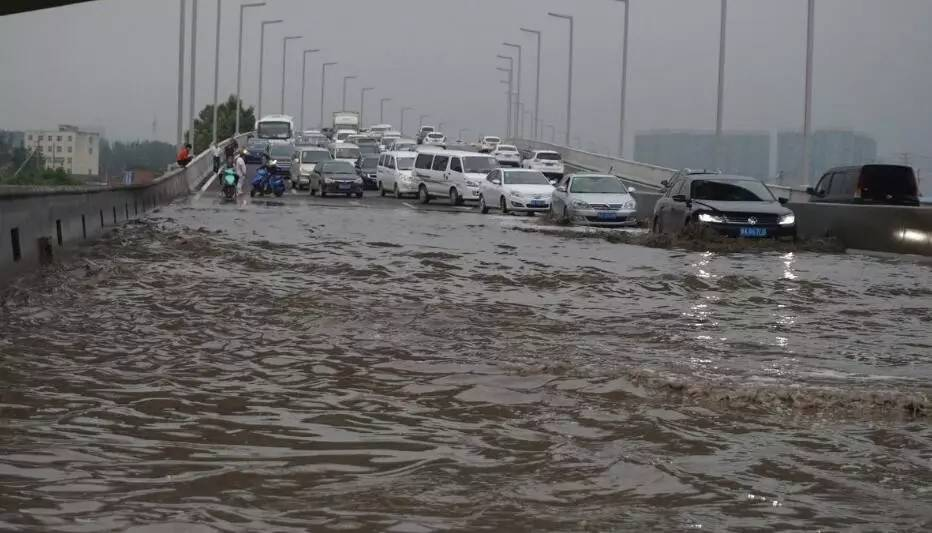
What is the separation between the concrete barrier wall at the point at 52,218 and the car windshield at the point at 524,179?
1343 centimetres

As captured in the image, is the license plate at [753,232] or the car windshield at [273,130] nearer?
the license plate at [753,232]

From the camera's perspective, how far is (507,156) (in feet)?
271

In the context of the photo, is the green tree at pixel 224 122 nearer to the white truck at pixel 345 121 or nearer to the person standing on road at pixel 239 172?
the white truck at pixel 345 121

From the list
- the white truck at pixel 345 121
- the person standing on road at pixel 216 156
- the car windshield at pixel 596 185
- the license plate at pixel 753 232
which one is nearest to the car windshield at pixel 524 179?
the car windshield at pixel 596 185

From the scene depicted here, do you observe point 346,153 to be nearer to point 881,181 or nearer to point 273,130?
point 273,130

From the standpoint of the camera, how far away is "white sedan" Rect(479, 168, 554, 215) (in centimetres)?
4006

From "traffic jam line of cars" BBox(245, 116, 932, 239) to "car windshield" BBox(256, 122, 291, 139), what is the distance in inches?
445

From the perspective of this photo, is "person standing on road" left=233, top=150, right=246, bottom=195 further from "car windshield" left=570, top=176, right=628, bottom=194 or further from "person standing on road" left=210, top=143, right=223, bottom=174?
"person standing on road" left=210, top=143, right=223, bottom=174

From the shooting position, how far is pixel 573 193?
3481 centimetres

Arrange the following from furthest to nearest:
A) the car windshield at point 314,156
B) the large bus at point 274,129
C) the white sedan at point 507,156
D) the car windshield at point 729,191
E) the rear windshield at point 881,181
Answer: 1. the large bus at point 274,129
2. the white sedan at point 507,156
3. the car windshield at point 314,156
4. the rear windshield at point 881,181
5. the car windshield at point 729,191

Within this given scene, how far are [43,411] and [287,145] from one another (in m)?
56.7

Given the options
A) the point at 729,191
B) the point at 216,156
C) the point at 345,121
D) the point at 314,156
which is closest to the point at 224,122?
the point at 345,121

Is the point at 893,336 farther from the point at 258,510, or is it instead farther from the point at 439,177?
the point at 439,177

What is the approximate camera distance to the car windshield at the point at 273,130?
84.8m
